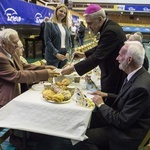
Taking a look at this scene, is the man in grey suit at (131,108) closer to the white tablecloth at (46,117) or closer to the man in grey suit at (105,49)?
the white tablecloth at (46,117)

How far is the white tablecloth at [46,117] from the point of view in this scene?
5.23 feet

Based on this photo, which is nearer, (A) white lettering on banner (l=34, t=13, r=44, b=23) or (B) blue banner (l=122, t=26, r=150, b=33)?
(A) white lettering on banner (l=34, t=13, r=44, b=23)

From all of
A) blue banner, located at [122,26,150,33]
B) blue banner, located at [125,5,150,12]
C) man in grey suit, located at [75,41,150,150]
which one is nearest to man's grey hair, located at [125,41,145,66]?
man in grey suit, located at [75,41,150,150]

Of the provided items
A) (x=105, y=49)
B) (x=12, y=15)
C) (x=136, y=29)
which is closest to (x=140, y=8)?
(x=136, y=29)

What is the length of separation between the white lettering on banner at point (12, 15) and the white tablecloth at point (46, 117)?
14.8 ft

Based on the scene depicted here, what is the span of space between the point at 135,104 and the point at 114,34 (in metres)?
0.82

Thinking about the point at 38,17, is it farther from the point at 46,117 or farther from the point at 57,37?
the point at 46,117

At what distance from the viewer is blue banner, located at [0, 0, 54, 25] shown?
5471mm

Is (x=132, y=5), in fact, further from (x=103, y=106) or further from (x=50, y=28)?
(x=103, y=106)

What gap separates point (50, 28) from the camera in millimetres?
3039

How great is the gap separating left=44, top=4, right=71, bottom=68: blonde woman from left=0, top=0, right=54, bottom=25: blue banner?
2756 millimetres

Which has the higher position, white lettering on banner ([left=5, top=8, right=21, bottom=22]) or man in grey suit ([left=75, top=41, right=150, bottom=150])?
white lettering on banner ([left=5, top=8, right=21, bottom=22])

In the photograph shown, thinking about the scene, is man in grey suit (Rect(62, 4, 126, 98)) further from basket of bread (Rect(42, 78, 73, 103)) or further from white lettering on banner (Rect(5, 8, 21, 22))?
white lettering on banner (Rect(5, 8, 21, 22))

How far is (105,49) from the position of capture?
1991 mm
